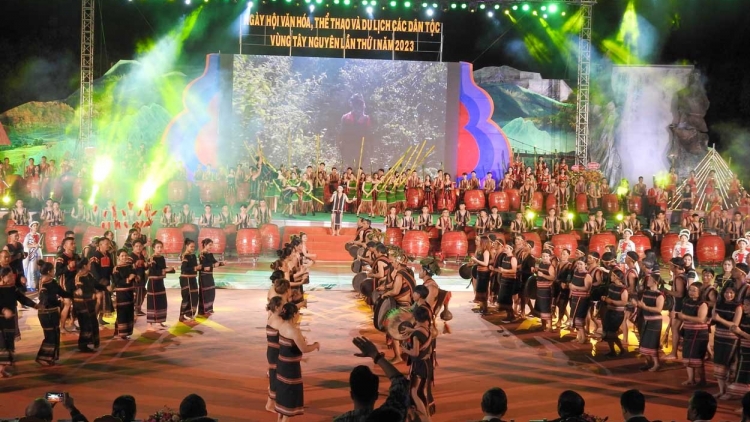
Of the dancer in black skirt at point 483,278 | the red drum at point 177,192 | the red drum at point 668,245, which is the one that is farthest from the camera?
the red drum at point 177,192

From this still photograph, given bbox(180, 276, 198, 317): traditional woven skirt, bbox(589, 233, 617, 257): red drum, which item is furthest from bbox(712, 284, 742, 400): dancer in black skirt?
bbox(589, 233, 617, 257): red drum

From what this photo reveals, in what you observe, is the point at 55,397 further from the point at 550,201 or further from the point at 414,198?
the point at 550,201

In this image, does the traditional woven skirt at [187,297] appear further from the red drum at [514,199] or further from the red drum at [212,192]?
the red drum at [514,199]

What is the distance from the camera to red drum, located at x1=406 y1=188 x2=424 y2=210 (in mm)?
25500

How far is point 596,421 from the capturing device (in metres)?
5.33

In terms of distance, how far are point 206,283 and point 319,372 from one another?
4846mm

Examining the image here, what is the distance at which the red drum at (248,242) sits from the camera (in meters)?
21.4

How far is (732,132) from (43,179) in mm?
25348

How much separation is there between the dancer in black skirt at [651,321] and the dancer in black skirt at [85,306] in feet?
26.0

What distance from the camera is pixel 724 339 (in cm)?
1000

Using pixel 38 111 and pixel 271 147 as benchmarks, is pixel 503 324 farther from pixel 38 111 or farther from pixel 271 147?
pixel 38 111

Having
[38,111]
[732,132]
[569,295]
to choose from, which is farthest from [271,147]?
[732,132]

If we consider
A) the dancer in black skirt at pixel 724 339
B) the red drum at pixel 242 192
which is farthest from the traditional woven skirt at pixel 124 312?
the red drum at pixel 242 192

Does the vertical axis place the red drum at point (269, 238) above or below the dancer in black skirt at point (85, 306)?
above
